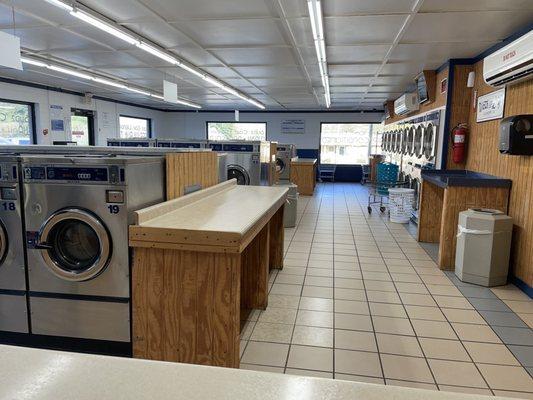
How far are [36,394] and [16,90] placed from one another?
10134mm

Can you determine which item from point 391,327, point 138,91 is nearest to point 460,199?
point 391,327

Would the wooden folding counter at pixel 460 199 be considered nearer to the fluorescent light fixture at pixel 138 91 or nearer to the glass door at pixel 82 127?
the fluorescent light fixture at pixel 138 91

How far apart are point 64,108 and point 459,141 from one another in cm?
961

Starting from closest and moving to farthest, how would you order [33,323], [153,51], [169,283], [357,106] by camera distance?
[169,283] → [33,323] → [153,51] → [357,106]

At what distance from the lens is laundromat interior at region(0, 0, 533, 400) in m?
2.33

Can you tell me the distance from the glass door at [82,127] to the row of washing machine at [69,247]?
908 centimetres

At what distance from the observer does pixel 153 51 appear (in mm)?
5906

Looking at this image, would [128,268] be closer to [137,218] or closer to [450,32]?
[137,218]

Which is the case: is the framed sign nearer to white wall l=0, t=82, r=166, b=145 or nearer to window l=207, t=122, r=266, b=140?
white wall l=0, t=82, r=166, b=145

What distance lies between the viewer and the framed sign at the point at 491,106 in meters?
4.86

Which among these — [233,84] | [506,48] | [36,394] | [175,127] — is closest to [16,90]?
[233,84]

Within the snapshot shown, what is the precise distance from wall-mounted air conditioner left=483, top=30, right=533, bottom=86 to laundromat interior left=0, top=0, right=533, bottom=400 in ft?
0.09

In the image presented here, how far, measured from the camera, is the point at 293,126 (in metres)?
16.0

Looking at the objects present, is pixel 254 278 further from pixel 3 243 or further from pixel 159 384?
pixel 159 384
